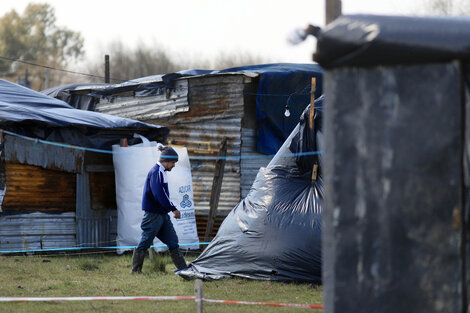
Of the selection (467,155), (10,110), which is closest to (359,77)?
(467,155)

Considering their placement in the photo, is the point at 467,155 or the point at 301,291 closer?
the point at 467,155

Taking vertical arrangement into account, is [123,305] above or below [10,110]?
below

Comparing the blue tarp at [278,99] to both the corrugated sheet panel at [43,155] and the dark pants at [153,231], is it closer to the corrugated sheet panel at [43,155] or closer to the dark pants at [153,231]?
the corrugated sheet panel at [43,155]

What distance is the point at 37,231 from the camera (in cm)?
1186

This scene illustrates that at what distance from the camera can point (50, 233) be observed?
1201 centimetres

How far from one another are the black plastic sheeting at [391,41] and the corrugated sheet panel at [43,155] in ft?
29.5

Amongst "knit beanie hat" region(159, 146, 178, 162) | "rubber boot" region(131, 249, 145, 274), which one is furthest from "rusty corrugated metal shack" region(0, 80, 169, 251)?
"rubber boot" region(131, 249, 145, 274)

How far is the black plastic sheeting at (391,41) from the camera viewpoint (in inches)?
135

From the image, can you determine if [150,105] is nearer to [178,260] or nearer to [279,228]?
[178,260]

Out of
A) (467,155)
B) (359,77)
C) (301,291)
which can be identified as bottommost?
(301,291)

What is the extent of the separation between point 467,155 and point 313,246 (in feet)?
15.8

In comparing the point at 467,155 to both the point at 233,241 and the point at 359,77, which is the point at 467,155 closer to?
the point at 359,77

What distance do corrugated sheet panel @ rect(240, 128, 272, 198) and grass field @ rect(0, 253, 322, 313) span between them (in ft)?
13.2

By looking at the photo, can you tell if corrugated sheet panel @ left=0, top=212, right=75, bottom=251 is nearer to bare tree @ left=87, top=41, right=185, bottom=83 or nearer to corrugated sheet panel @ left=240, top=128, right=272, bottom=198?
corrugated sheet panel @ left=240, top=128, right=272, bottom=198
